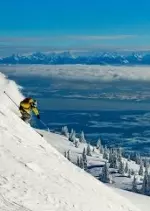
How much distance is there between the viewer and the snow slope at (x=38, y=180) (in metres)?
25.4

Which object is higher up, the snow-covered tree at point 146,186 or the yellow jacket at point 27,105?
the yellow jacket at point 27,105

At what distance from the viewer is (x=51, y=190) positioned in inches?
1070

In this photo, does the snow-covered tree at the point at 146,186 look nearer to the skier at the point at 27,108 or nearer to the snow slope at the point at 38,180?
the skier at the point at 27,108

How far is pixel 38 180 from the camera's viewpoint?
91.0ft

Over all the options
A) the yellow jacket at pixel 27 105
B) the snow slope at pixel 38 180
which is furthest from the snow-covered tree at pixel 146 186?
the snow slope at pixel 38 180

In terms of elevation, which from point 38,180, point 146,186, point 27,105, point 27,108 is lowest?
point 146,186

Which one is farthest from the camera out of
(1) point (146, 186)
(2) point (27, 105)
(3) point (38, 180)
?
(1) point (146, 186)

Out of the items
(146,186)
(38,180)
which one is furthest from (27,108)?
(146,186)

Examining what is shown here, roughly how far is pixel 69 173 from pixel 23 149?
10.9 feet

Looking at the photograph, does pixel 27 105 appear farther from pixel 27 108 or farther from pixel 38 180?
pixel 38 180

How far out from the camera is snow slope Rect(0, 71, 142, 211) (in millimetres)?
25391

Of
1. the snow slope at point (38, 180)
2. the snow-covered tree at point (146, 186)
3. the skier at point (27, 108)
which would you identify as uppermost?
the skier at point (27, 108)

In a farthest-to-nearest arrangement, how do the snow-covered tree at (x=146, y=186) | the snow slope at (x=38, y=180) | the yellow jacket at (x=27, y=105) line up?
Answer: the snow-covered tree at (x=146, y=186) → the yellow jacket at (x=27, y=105) → the snow slope at (x=38, y=180)

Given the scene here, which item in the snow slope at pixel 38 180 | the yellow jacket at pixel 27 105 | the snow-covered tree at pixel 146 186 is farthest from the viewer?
the snow-covered tree at pixel 146 186
